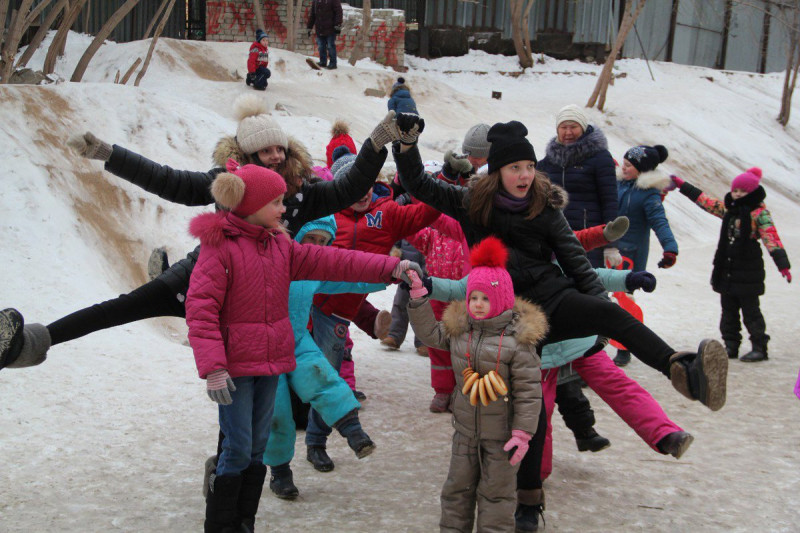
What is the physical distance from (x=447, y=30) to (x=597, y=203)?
19725mm

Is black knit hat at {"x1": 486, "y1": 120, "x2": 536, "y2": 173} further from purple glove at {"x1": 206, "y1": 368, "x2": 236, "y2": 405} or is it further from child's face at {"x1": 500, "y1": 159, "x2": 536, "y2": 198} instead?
purple glove at {"x1": 206, "y1": 368, "x2": 236, "y2": 405}

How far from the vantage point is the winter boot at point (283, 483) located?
392 cm

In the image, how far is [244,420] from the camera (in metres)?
3.31

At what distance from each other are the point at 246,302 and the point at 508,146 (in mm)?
1348

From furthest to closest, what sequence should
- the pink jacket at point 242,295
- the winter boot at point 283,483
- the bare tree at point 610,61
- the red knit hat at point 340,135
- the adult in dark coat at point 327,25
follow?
the bare tree at point 610,61, the adult in dark coat at point 327,25, the red knit hat at point 340,135, the winter boot at point 283,483, the pink jacket at point 242,295

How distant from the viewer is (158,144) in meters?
8.88

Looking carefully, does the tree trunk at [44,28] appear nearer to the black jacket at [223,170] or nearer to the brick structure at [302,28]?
the black jacket at [223,170]

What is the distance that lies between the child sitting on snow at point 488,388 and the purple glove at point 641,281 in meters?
0.62

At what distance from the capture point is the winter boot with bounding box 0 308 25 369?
336 centimetres

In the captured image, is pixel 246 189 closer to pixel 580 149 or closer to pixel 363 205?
pixel 363 205

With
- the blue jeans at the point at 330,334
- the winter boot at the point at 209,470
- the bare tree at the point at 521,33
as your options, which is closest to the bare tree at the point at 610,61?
the bare tree at the point at 521,33

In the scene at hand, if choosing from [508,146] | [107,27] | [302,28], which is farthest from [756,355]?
[302,28]

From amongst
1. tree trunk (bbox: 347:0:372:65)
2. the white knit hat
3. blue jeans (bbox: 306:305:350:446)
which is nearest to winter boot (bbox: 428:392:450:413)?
blue jeans (bbox: 306:305:350:446)

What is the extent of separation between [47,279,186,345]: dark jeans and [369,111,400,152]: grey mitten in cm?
108
